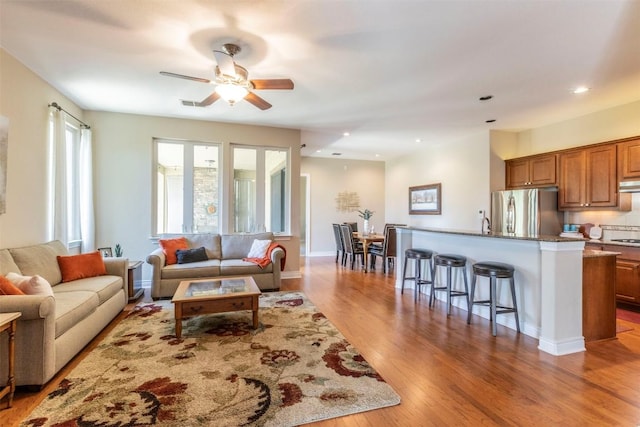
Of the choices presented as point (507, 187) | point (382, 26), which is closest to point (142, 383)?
point (382, 26)

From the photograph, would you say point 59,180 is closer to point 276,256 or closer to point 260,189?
point 260,189

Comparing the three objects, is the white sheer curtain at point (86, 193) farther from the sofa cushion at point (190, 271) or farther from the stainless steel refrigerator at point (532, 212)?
the stainless steel refrigerator at point (532, 212)

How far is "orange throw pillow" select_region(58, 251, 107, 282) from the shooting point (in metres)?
3.39

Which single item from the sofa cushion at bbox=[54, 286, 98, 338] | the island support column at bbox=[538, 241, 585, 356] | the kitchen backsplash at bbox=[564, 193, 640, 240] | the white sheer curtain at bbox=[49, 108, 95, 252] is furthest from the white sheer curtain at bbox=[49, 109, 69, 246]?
the kitchen backsplash at bbox=[564, 193, 640, 240]

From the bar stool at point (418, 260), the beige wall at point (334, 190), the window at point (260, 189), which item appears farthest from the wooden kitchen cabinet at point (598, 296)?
the beige wall at point (334, 190)

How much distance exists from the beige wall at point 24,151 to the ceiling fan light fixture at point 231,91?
2.17 metres

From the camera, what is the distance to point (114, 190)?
4941mm

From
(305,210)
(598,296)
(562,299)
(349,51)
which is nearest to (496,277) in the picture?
(562,299)

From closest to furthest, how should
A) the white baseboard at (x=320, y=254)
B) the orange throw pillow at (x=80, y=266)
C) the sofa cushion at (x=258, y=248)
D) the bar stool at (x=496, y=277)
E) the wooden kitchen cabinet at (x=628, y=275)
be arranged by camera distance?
the bar stool at (x=496, y=277), the orange throw pillow at (x=80, y=266), the wooden kitchen cabinet at (x=628, y=275), the sofa cushion at (x=258, y=248), the white baseboard at (x=320, y=254)

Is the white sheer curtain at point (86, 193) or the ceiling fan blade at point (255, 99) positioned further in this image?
A: the white sheer curtain at point (86, 193)

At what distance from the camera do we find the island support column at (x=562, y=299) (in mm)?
2746

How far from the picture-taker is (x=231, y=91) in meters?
2.87

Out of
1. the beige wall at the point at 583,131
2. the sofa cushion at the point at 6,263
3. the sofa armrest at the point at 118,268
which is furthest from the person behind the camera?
the beige wall at the point at 583,131

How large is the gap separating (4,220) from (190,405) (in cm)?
281
